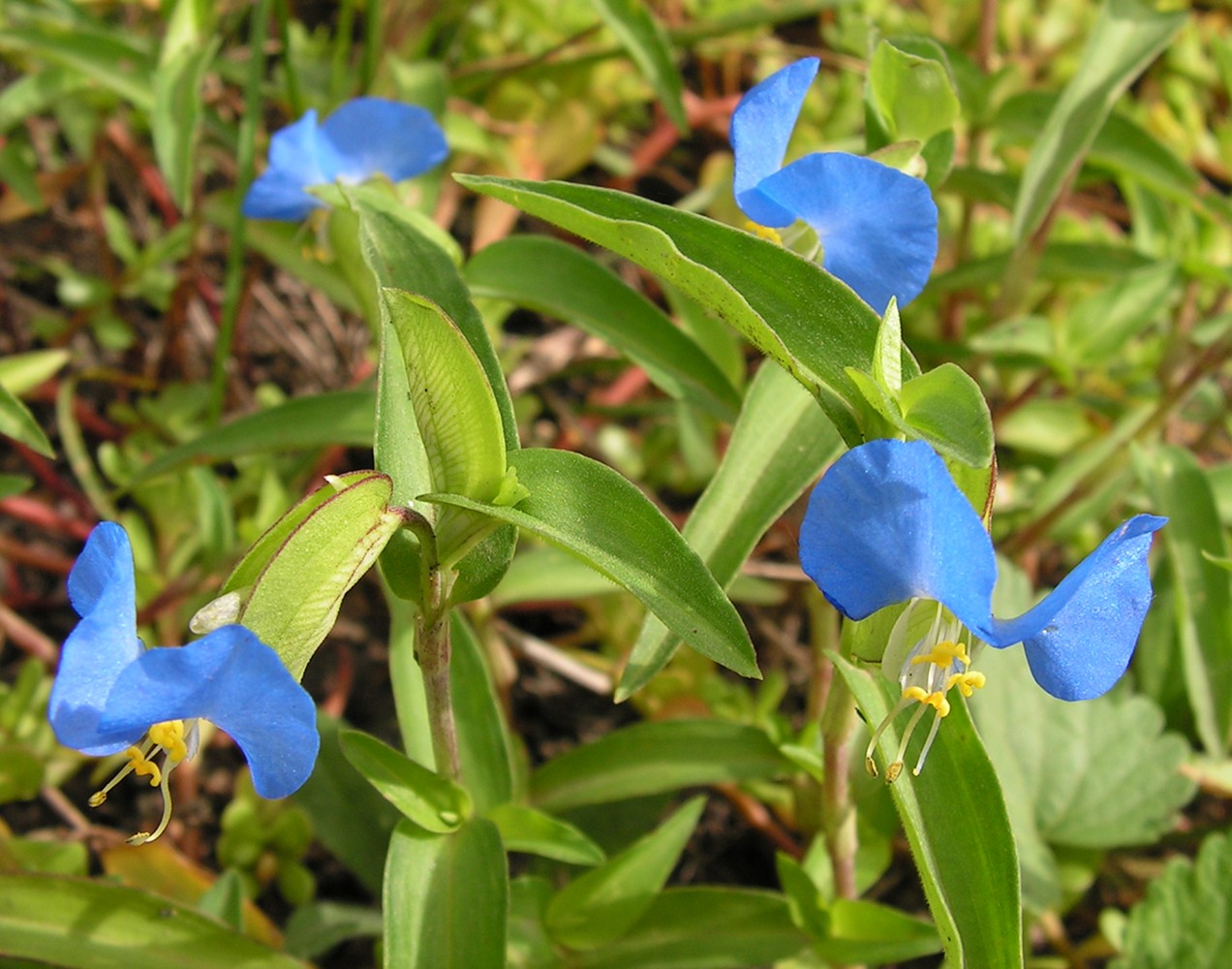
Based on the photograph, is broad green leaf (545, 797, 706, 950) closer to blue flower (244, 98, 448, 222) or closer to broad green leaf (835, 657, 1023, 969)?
broad green leaf (835, 657, 1023, 969)

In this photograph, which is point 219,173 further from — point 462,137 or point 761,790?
point 761,790

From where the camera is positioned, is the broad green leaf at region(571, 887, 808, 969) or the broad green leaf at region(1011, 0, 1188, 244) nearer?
the broad green leaf at region(571, 887, 808, 969)

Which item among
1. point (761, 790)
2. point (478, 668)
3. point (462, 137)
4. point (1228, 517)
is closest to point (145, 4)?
point (462, 137)

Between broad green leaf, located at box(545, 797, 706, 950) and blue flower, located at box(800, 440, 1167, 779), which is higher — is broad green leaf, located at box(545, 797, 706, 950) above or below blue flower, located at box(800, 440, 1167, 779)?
below

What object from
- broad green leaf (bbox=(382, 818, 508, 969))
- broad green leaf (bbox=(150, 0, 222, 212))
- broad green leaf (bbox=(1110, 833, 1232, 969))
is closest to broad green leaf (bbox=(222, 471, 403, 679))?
broad green leaf (bbox=(382, 818, 508, 969))

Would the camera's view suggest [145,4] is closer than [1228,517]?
No
